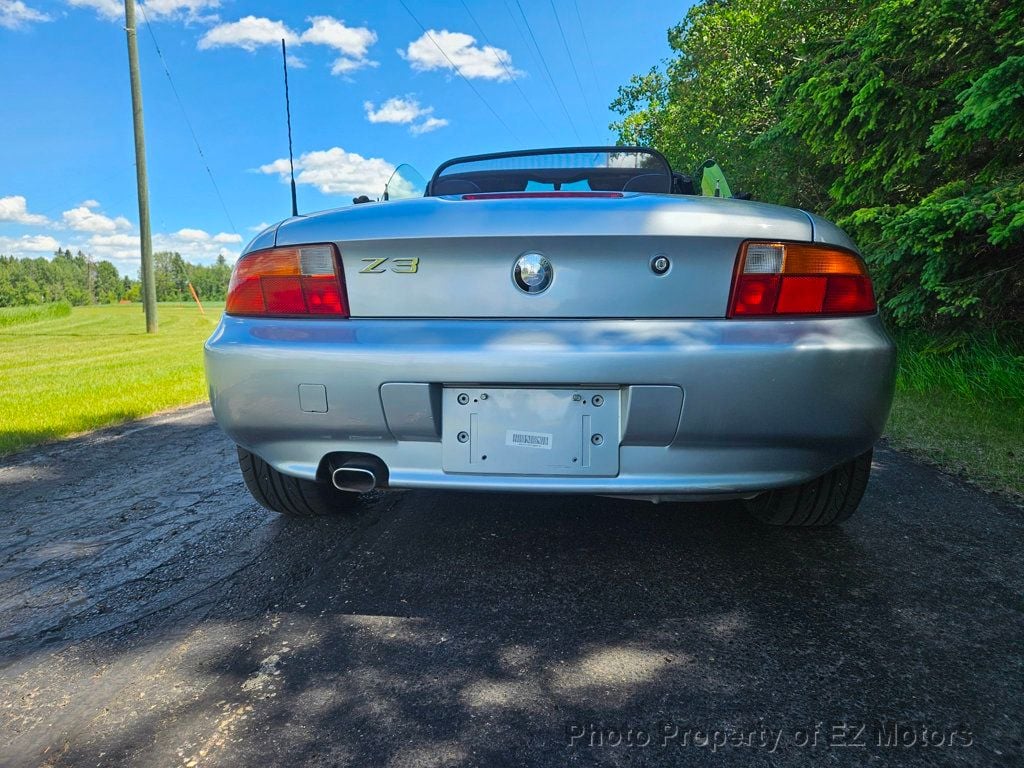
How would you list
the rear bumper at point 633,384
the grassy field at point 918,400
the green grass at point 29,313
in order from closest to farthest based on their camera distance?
1. the rear bumper at point 633,384
2. the grassy field at point 918,400
3. the green grass at point 29,313

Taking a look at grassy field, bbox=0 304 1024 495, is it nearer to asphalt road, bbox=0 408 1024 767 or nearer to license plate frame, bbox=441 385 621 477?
asphalt road, bbox=0 408 1024 767

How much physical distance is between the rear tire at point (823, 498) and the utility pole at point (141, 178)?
1772 centimetres

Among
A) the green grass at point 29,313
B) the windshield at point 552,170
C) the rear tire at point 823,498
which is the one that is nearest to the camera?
the rear tire at point 823,498

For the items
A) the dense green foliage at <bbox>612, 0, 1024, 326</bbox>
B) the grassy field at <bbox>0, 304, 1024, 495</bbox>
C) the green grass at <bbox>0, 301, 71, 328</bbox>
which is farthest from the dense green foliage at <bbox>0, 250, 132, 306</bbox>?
the dense green foliage at <bbox>612, 0, 1024, 326</bbox>

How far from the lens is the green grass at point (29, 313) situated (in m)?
22.1

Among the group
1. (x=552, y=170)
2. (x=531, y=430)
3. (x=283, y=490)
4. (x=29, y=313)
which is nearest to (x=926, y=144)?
(x=552, y=170)

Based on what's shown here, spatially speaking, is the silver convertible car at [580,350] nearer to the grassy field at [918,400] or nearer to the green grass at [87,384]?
the grassy field at [918,400]

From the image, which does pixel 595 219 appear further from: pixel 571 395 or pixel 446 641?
pixel 446 641

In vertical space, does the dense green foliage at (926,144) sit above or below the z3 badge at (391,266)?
above

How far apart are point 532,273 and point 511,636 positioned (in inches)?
38.5

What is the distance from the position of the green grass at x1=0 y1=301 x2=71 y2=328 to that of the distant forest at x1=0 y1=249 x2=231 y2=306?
58700 mm

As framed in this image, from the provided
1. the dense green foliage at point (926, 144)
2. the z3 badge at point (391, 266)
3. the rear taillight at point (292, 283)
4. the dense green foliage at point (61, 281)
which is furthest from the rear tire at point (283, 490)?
the dense green foliage at point (61, 281)

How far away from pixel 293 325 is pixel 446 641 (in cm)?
100

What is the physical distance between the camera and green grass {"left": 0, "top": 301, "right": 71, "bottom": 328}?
22119 millimetres
